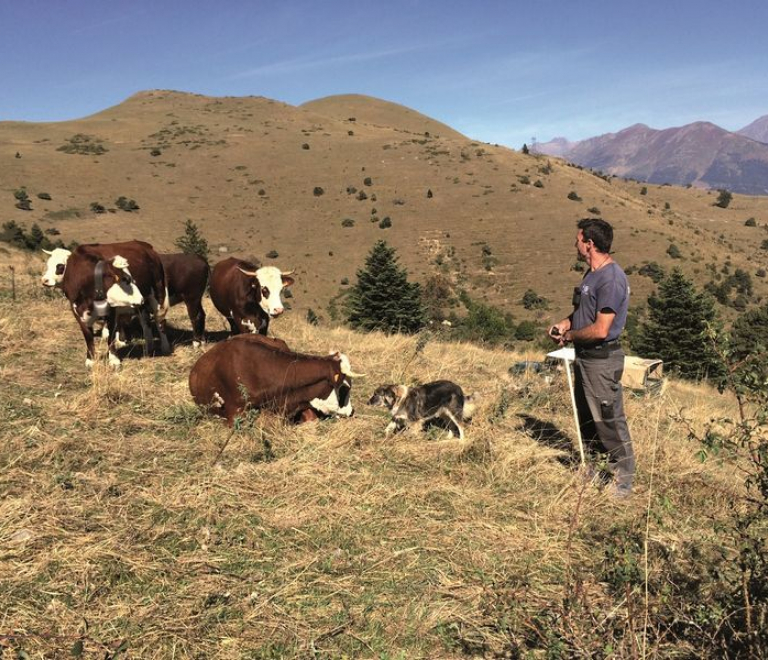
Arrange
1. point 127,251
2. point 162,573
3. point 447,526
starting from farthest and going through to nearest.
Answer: point 127,251
point 447,526
point 162,573

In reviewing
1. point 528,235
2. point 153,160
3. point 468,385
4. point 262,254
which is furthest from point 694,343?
point 153,160

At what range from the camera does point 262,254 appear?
185 ft

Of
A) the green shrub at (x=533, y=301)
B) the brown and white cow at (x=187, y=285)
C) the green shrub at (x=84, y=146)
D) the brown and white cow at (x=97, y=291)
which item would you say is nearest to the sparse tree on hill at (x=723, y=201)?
the green shrub at (x=533, y=301)

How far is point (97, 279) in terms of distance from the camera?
7.35 m

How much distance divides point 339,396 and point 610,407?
3207 mm

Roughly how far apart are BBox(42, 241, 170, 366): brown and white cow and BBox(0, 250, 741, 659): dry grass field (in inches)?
47.1

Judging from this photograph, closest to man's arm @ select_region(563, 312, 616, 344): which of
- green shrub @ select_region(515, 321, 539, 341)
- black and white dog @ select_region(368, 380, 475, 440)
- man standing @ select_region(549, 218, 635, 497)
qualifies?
man standing @ select_region(549, 218, 635, 497)

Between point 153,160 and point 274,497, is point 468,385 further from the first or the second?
point 153,160

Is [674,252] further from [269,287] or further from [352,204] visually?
[269,287]

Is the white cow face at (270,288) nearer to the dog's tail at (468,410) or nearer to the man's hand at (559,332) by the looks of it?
the dog's tail at (468,410)

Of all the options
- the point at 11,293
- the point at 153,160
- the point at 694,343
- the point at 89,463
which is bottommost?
the point at 694,343

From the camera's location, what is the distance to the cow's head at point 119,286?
7449 mm

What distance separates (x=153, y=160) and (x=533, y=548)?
9348 centimetres

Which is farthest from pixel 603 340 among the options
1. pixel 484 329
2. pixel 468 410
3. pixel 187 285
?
pixel 484 329
